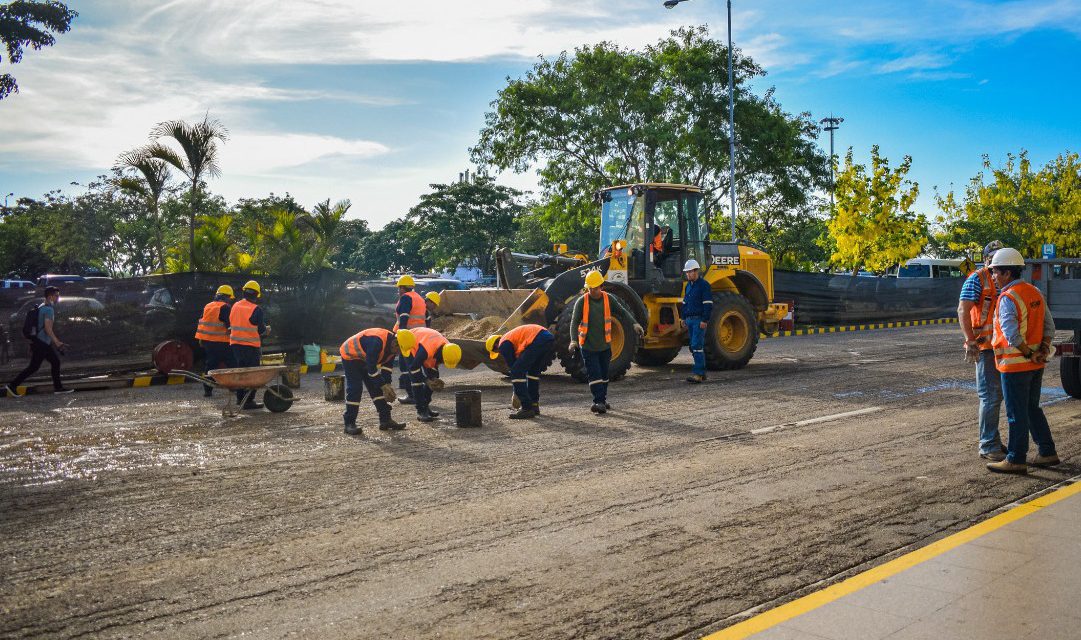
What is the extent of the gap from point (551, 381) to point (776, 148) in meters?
23.1

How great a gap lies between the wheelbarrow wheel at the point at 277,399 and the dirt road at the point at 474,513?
189 millimetres

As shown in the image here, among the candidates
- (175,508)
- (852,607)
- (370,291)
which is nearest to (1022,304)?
(852,607)

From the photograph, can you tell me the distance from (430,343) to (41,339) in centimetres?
795

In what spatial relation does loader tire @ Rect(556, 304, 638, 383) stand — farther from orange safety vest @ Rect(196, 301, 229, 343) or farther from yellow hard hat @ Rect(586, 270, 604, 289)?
orange safety vest @ Rect(196, 301, 229, 343)

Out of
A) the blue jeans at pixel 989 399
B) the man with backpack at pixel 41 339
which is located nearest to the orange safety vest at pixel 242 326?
the man with backpack at pixel 41 339

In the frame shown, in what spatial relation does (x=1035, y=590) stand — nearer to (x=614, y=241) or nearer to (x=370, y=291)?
(x=614, y=241)

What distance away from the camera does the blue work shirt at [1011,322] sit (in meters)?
7.39

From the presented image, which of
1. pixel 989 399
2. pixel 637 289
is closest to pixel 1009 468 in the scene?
pixel 989 399

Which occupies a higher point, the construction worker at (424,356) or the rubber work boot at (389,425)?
the construction worker at (424,356)

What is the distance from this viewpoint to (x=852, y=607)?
15.0 ft

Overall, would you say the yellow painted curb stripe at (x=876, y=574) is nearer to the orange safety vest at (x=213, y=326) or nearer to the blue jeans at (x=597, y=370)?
the blue jeans at (x=597, y=370)

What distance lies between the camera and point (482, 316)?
14.9 meters

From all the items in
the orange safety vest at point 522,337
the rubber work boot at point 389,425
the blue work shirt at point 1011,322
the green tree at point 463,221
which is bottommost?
the rubber work boot at point 389,425

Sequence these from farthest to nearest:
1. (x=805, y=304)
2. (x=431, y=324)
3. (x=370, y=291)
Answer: (x=805, y=304) → (x=370, y=291) → (x=431, y=324)
